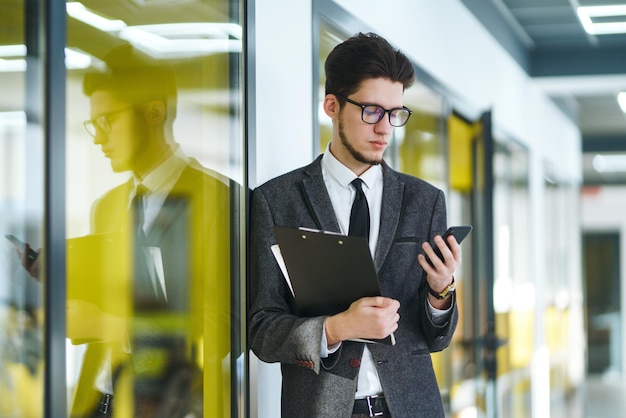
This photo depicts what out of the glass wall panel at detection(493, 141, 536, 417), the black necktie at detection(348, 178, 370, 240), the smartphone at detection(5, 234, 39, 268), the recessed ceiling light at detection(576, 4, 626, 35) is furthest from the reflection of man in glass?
the recessed ceiling light at detection(576, 4, 626, 35)

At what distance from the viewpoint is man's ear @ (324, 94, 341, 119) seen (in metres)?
2.56

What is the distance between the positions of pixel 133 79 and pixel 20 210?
20.7 inches

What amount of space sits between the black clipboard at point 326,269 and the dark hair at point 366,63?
488 millimetres

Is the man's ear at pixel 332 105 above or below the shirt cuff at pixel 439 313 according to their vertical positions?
above

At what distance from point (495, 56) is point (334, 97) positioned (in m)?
4.34

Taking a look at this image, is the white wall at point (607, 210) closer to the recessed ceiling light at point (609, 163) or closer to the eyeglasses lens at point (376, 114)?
the recessed ceiling light at point (609, 163)

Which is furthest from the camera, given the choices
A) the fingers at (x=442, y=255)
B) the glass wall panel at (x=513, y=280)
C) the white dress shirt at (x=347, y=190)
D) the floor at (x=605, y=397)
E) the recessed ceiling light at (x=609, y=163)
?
the recessed ceiling light at (x=609, y=163)

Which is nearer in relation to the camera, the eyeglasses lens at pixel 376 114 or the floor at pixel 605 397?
the eyeglasses lens at pixel 376 114

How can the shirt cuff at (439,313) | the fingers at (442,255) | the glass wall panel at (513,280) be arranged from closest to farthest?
1. the fingers at (442,255)
2. the shirt cuff at (439,313)
3. the glass wall panel at (513,280)

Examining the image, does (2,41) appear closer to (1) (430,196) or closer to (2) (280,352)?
(2) (280,352)

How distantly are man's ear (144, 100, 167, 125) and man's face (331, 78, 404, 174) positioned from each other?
18.5 inches

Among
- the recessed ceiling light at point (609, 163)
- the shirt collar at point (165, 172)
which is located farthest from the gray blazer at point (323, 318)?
the recessed ceiling light at point (609, 163)

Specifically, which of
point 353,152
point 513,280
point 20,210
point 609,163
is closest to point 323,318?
point 353,152

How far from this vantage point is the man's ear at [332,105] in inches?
101
